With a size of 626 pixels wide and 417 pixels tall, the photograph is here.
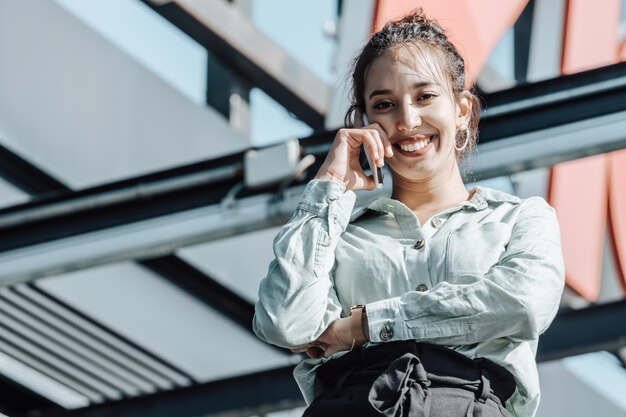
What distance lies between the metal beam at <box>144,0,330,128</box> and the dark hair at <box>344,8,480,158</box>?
190 inches

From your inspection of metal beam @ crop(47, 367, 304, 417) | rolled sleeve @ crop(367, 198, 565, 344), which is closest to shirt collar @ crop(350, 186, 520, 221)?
rolled sleeve @ crop(367, 198, 565, 344)

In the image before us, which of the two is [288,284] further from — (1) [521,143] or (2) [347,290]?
Answer: (1) [521,143]

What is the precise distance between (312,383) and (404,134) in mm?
488

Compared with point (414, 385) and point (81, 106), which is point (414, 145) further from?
point (81, 106)

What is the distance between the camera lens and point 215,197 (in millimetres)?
7023

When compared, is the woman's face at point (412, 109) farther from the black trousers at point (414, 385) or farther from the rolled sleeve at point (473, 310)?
the black trousers at point (414, 385)

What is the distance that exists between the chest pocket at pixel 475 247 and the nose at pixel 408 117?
0.68 feet

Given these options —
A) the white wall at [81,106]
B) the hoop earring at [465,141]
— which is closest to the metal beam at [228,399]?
the white wall at [81,106]

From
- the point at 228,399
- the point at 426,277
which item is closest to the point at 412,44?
the point at 426,277

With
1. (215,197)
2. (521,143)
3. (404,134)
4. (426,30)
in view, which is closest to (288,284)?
(404,134)

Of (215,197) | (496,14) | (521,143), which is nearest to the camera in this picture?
(521,143)

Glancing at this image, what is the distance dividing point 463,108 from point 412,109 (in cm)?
17

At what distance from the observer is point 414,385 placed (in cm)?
277

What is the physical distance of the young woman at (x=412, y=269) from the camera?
9.25ft
